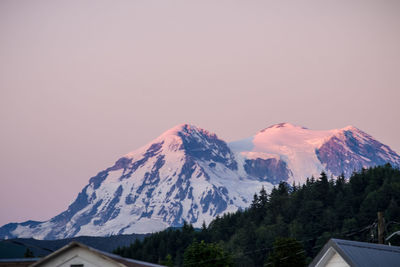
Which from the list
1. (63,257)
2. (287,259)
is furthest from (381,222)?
(287,259)

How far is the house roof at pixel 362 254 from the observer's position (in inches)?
1827

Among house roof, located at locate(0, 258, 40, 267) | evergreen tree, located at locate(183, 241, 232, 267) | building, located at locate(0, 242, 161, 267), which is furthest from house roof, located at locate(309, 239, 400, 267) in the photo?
evergreen tree, located at locate(183, 241, 232, 267)

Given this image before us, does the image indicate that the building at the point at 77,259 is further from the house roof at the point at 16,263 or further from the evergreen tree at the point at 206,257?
the evergreen tree at the point at 206,257

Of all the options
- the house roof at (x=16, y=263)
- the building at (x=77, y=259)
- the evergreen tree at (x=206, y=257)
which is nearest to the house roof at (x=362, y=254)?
the building at (x=77, y=259)

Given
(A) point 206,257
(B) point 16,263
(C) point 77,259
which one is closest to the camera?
(C) point 77,259

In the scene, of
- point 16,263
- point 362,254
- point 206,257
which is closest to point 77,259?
point 16,263

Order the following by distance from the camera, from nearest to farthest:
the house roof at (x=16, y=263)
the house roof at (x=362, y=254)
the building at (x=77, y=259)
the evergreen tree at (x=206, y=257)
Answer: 1. the house roof at (x=362, y=254)
2. the building at (x=77, y=259)
3. the house roof at (x=16, y=263)
4. the evergreen tree at (x=206, y=257)

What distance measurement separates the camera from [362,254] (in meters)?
47.3

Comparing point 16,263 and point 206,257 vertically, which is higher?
point 206,257

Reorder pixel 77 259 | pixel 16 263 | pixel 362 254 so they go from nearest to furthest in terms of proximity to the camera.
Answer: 1. pixel 362 254
2. pixel 77 259
3. pixel 16 263

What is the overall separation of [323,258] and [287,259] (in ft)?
246

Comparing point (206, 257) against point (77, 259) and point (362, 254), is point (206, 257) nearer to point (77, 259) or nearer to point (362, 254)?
point (77, 259)

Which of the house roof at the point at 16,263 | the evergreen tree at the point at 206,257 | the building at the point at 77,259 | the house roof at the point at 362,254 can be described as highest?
the evergreen tree at the point at 206,257

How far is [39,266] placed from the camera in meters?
48.0
